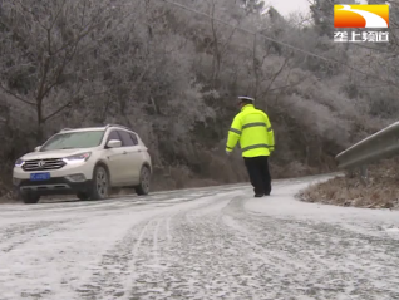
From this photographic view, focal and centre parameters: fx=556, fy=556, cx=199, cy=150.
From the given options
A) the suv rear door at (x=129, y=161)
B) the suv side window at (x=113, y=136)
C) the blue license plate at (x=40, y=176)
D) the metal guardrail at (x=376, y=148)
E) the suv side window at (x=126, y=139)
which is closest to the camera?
the metal guardrail at (x=376, y=148)

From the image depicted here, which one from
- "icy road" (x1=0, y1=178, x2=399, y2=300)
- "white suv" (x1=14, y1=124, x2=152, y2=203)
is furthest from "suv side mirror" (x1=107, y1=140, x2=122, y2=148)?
"icy road" (x1=0, y1=178, x2=399, y2=300)

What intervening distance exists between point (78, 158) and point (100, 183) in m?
0.81

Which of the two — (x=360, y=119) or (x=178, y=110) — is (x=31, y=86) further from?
(x=360, y=119)

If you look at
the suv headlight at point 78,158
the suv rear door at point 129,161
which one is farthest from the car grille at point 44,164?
the suv rear door at point 129,161

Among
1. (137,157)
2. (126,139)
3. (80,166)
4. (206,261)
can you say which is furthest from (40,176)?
→ (206,261)

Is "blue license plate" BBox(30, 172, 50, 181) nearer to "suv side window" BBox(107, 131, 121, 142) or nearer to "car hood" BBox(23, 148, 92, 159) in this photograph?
"car hood" BBox(23, 148, 92, 159)

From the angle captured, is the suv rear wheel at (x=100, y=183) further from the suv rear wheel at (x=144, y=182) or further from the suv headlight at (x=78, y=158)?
the suv rear wheel at (x=144, y=182)

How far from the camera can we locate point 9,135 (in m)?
18.2

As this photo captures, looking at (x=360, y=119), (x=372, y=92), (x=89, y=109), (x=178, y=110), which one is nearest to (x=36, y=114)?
(x=89, y=109)

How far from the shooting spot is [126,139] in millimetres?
14500

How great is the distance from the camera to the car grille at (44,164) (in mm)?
11977

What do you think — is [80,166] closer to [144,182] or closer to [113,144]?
[113,144]

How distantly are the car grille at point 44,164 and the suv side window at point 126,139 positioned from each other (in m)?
2.49

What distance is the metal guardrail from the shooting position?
809cm
